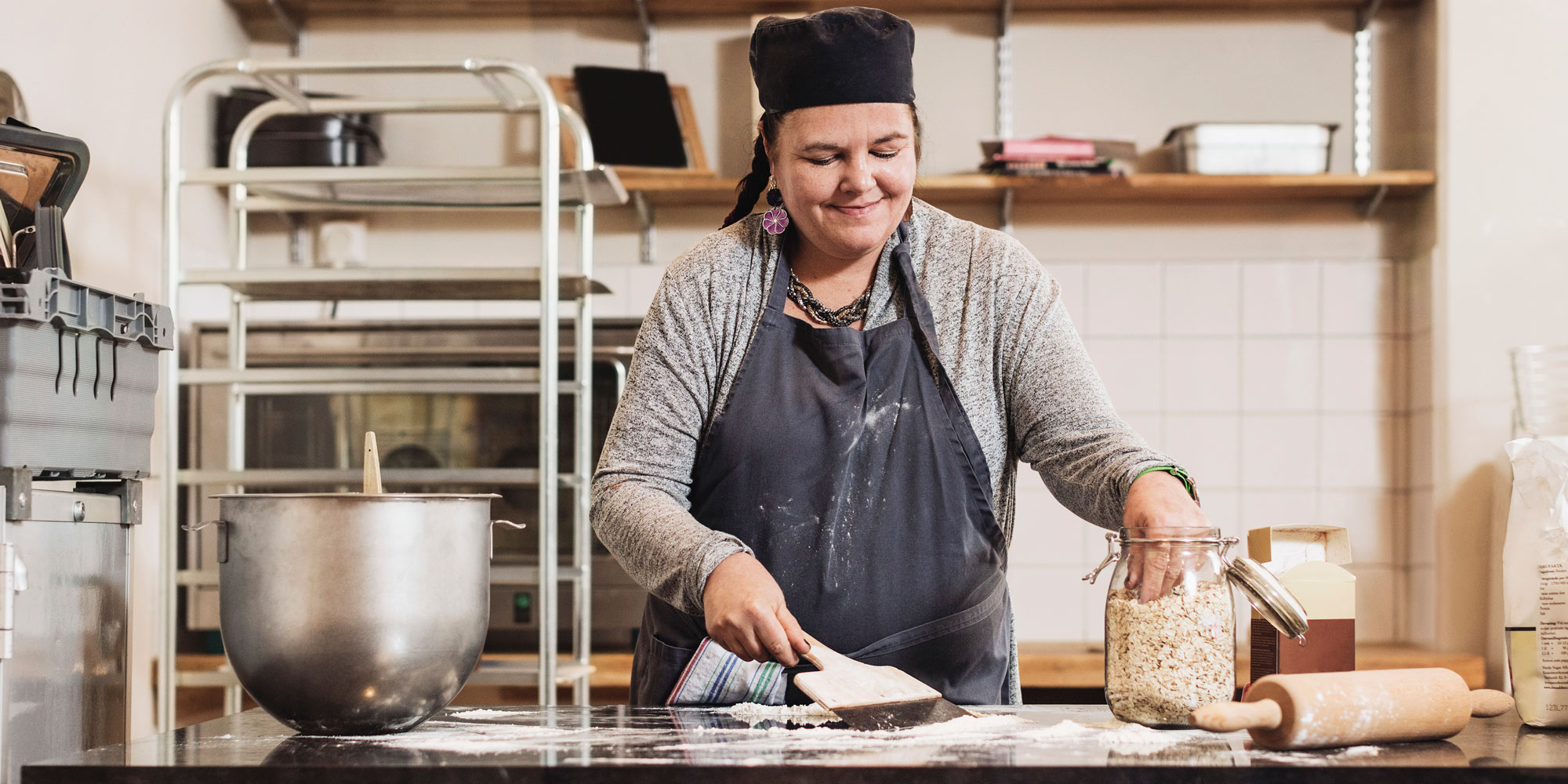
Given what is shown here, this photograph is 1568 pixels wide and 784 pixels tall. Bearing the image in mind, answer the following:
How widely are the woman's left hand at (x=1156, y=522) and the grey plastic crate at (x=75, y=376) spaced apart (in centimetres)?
91

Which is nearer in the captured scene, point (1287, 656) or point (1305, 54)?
point (1287, 656)

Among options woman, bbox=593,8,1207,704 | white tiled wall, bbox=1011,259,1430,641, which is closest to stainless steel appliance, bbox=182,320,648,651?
white tiled wall, bbox=1011,259,1430,641

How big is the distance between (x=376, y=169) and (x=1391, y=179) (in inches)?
82.7

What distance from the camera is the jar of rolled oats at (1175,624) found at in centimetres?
96

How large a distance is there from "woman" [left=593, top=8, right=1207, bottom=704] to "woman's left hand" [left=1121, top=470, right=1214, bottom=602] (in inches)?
6.4

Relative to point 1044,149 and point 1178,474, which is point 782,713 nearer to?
point 1178,474

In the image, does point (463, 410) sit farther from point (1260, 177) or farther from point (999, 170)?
point (1260, 177)

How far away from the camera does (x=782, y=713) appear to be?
1.09m

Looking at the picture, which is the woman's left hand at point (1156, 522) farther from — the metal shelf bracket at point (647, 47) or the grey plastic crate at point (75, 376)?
the metal shelf bracket at point (647, 47)

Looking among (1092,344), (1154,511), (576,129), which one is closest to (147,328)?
(1154,511)

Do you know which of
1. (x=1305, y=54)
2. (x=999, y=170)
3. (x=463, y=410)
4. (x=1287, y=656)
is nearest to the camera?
(x=1287, y=656)

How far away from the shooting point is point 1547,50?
8.84 ft

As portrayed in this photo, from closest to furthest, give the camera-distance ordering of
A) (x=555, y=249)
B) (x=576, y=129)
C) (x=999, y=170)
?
(x=555, y=249) < (x=576, y=129) < (x=999, y=170)

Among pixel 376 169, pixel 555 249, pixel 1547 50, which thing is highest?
pixel 1547 50
